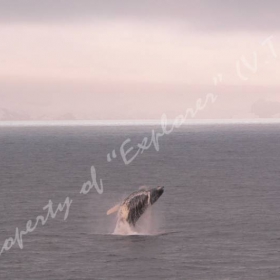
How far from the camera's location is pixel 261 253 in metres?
81.1

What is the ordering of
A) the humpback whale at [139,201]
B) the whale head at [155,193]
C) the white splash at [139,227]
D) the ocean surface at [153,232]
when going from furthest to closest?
1. the white splash at [139,227]
2. the humpback whale at [139,201]
3. the whale head at [155,193]
4. the ocean surface at [153,232]

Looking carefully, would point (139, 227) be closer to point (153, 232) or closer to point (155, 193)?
point (153, 232)

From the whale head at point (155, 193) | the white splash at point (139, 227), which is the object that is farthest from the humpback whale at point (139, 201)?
the white splash at point (139, 227)

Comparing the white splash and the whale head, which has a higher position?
the white splash

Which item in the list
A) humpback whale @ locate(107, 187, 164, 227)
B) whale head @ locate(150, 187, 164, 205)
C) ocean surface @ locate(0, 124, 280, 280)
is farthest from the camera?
humpback whale @ locate(107, 187, 164, 227)

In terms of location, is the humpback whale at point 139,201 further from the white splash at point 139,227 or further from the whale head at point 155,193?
the white splash at point 139,227

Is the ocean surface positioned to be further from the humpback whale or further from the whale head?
the whale head

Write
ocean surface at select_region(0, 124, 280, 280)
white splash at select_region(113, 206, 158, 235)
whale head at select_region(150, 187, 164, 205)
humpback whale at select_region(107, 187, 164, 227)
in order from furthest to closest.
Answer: white splash at select_region(113, 206, 158, 235) < humpback whale at select_region(107, 187, 164, 227) < whale head at select_region(150, 187, 164, 205) < ocean surface at select_region(0, 124, 280, 280)

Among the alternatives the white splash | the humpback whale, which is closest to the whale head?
the humpback whale

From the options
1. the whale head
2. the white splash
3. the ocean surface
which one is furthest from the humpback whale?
the ocean surface

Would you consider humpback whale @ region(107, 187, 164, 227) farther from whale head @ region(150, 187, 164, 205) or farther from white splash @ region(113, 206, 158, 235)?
white splash @ region(113, 206, 158, 235)

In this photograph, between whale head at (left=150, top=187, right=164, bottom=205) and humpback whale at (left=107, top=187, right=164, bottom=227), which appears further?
humpback whale at (left=107, top=187, right=164, bottom=227)

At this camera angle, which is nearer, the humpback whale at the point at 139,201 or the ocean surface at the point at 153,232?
the ocean surface at the point at 153,232

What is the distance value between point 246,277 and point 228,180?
8220 centimetres
